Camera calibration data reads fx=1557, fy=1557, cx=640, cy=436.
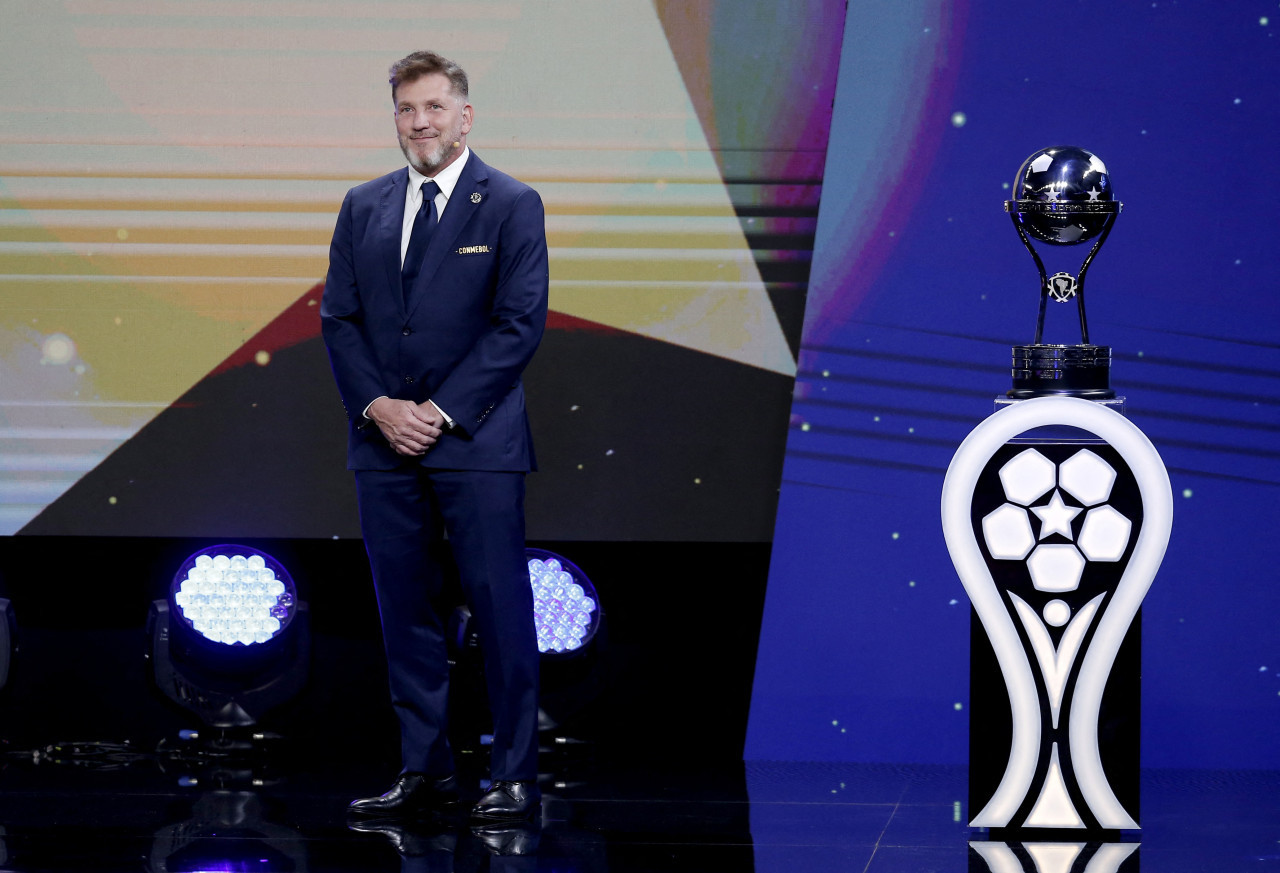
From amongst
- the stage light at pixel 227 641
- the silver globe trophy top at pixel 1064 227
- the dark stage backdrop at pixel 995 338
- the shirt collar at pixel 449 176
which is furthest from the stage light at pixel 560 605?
Answer: the silver globe trophy top at pixel 1064 227

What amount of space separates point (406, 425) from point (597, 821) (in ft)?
2.94

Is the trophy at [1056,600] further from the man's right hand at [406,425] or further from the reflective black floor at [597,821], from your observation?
the man's right hand at [406,425]

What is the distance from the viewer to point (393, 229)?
3152mm

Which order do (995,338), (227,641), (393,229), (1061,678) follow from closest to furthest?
(1061,678), (393,229), (227,641), (995,338)

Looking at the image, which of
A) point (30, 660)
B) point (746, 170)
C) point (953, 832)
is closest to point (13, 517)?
point (30, 660)

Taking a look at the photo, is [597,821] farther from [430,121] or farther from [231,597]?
[430,121]

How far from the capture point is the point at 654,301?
3.97 meters

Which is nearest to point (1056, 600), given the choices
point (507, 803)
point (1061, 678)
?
point (1061, 678)

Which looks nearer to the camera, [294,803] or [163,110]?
[294,803]

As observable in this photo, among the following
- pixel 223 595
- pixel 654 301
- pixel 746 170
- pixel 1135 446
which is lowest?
pixel 223 595

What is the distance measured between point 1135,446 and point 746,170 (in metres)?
1.41

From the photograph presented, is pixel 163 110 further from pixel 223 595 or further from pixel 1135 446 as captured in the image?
pixel 1135 446

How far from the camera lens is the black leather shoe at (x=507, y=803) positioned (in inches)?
120

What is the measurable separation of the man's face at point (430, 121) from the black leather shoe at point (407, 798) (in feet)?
4.08
